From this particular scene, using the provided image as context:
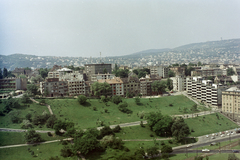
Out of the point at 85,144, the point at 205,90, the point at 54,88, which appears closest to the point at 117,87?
the point at 54,88

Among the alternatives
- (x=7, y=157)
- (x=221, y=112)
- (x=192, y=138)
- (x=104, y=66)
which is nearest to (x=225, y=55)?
(x=104, y=66)

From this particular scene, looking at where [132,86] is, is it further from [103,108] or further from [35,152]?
[35,152]

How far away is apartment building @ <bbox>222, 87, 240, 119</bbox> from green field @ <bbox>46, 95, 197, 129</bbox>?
6.17 metres

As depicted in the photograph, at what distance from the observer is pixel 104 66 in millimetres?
63562

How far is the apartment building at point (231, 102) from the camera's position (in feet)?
123

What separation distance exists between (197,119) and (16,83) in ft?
114

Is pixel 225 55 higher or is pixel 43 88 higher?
pixel 225 55

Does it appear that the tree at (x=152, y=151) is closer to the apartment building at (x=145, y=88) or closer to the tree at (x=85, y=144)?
the tree at (x=85, y=144)

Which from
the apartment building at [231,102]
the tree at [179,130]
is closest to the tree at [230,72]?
the apartment building at [231,102]

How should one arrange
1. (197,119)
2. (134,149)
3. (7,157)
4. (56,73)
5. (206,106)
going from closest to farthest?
(7,157) → (134,149) → (197,119) → (206,106) → (56,73)

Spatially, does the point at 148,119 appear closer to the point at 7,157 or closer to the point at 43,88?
the point at 7,157

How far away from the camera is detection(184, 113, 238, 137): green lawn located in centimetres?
3147

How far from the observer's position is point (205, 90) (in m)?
44.2

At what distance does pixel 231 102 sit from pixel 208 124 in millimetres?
8407
